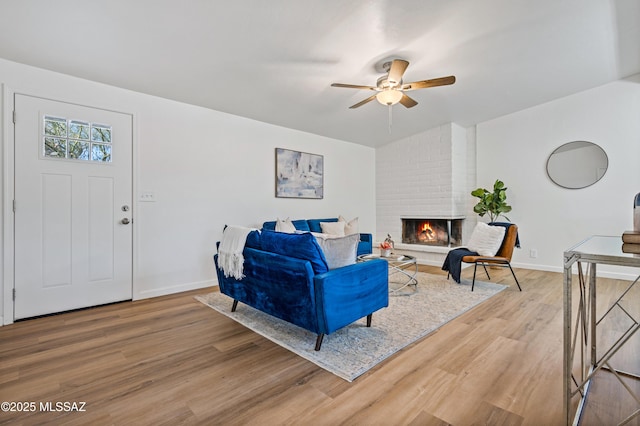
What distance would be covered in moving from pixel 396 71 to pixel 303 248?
1.94m

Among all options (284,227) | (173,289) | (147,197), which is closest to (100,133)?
(147,197)

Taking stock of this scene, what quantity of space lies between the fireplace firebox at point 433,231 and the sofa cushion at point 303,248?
12.9 feet

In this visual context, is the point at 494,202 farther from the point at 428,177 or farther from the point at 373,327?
the point at 373,327

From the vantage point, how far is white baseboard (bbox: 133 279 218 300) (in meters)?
3.47

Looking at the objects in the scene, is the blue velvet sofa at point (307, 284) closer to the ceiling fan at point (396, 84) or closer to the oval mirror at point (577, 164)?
the ceiling fan at point (396, 84)

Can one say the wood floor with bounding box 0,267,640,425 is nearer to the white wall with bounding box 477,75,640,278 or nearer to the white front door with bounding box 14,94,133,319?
the white front door with bounding box 14,94,133,319

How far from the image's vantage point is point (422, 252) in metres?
5.71

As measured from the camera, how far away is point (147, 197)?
11.5ft

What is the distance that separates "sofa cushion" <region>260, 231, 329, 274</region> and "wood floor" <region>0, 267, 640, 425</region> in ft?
2.18

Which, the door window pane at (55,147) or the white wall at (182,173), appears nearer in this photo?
the door window pane at (55,147)

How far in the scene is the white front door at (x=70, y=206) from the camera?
9.27ft

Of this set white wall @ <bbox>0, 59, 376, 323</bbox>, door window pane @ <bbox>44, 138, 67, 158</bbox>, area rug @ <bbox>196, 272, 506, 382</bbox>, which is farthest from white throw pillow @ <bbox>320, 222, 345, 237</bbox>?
door window pane @ <bbox>44, 138, 67, 158</bbox>

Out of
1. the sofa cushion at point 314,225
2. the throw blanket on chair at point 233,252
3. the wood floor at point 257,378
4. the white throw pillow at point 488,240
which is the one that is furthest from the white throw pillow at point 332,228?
the wood floor at point 257,378

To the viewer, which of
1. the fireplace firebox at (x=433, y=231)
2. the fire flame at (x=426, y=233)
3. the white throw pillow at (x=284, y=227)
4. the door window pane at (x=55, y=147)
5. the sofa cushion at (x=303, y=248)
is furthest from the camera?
the fire flame at (x=426, y=233)
